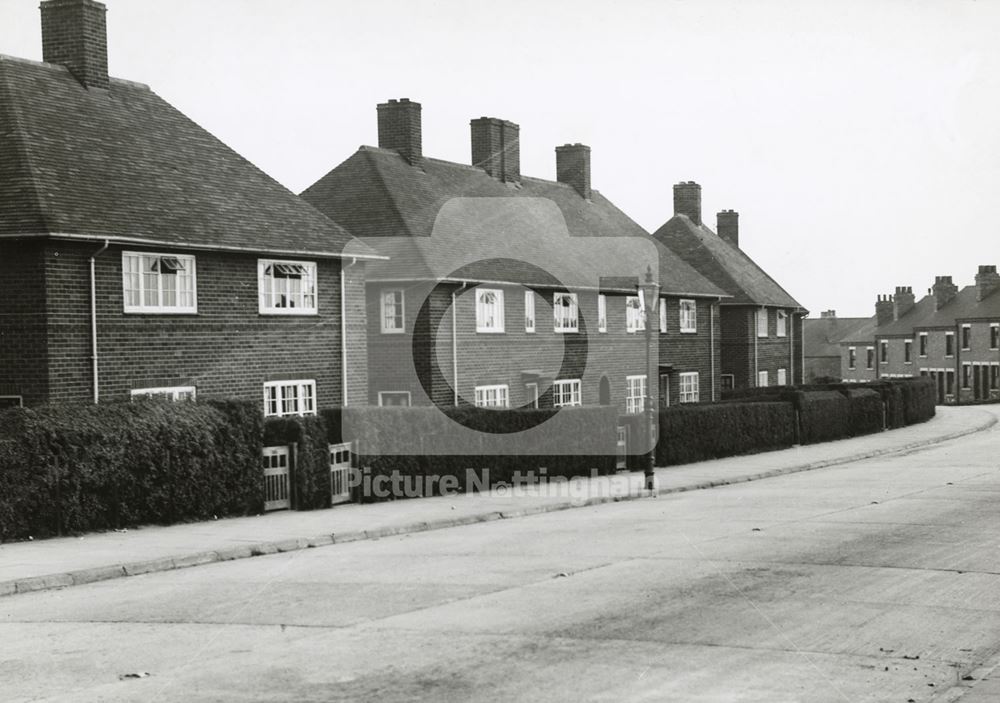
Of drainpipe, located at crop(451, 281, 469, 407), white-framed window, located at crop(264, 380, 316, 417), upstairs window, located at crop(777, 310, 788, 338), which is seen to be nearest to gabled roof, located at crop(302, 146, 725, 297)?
drainpipe, located at crop(451, 281, 469, 407)

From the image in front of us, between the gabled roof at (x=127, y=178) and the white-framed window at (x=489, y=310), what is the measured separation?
19.0ft

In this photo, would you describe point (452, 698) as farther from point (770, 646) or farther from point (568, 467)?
point (568, 467)

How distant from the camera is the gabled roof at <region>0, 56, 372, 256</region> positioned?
78.7 feet

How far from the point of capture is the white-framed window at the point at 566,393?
3889 centimetres

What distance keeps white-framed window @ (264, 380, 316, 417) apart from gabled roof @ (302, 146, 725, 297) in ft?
16.7

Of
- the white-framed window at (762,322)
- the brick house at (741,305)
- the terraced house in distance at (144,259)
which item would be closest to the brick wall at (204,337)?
the terraced house in distance at (144,259)

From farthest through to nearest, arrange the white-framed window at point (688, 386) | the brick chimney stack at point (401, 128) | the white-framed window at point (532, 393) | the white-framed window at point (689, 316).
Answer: the white-framed window at point (689, 316)
the white-framed window at point (688, 386)
the brick chimney stack at point (401, 128)
the white-framed window at point (532, 393)

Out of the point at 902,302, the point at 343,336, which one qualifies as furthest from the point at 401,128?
the point at 902,302

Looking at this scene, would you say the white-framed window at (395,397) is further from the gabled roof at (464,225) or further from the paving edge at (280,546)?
the paving edge at (280,546)

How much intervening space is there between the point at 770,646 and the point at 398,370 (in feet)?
80.5

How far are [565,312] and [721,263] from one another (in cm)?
2012

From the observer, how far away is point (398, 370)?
3384 centimetres

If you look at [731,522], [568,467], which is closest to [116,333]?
[568,467]

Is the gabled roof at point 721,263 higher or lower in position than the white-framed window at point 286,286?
higher
